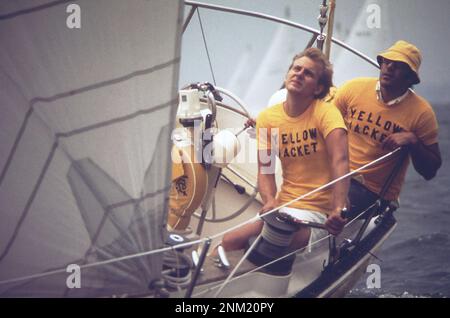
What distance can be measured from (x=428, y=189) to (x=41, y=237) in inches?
311

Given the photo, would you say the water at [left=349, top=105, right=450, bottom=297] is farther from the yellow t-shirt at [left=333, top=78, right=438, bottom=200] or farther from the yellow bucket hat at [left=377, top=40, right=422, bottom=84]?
the yellow bucket hat at [left=377, top=40, right=422, bottom=84]

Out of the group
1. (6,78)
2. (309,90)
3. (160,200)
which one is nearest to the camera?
(6,78)

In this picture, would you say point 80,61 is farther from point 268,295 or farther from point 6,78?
point 268,295

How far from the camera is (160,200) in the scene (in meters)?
2.29

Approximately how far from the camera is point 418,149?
8.57ft

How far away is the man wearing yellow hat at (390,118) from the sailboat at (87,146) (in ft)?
2.65

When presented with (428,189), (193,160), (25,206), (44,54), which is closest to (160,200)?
(25,206)

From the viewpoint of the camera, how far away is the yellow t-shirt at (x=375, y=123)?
2.64 metres

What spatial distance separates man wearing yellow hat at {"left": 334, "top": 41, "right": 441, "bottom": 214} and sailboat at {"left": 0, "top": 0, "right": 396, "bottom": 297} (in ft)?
2.65

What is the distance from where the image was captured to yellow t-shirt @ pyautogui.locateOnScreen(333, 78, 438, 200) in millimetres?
2645
